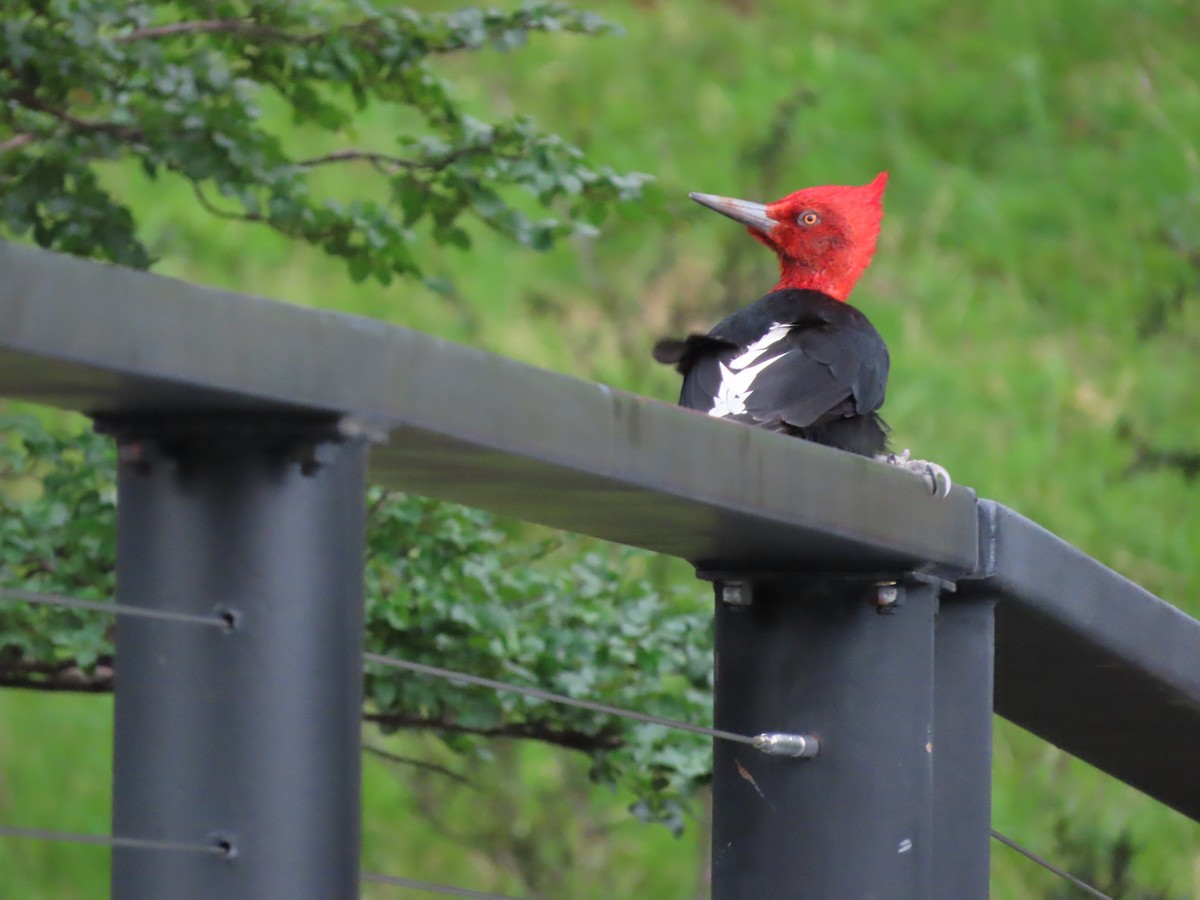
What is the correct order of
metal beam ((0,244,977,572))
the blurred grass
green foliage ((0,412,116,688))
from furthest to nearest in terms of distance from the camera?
the blurred grass
green foliage ((0,412,116,688))
metal beam ((0,244,977,572))

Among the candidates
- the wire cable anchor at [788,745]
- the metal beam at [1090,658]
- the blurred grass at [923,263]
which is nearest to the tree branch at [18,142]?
the metal beam at [1090,658]

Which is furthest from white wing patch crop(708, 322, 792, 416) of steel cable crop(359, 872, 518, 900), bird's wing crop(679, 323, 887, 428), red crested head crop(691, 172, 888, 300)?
red crested head crop(691, 172, 888, 300)

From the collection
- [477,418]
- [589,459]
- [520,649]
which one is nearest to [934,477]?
[589,459]

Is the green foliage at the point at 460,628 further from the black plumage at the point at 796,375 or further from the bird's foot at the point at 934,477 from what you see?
the bird's foot at the point at 934,477

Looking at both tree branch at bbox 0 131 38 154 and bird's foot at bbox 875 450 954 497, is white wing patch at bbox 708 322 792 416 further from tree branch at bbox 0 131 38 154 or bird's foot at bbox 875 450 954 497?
tree branch at bbox 0 131 38 154

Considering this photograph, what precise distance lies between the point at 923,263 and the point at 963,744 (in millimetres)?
6880

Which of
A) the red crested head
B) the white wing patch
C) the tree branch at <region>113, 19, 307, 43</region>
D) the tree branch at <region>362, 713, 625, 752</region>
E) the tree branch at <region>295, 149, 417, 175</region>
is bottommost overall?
the tree branch at <region>362, 713, 625, 752</region>

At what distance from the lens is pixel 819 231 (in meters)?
3.64

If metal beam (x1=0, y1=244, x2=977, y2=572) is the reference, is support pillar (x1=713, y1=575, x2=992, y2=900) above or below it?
below

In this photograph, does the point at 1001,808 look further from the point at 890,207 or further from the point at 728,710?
the point at 728,710

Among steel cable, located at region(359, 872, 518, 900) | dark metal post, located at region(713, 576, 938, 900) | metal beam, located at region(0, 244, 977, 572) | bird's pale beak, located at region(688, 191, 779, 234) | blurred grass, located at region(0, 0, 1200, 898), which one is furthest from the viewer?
blurred grass, located at region(0, 0, 1200, 898)

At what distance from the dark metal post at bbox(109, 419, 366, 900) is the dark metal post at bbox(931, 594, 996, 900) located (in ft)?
2.49

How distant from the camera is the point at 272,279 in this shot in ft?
28.5

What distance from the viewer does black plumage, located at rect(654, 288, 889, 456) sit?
2.30m
